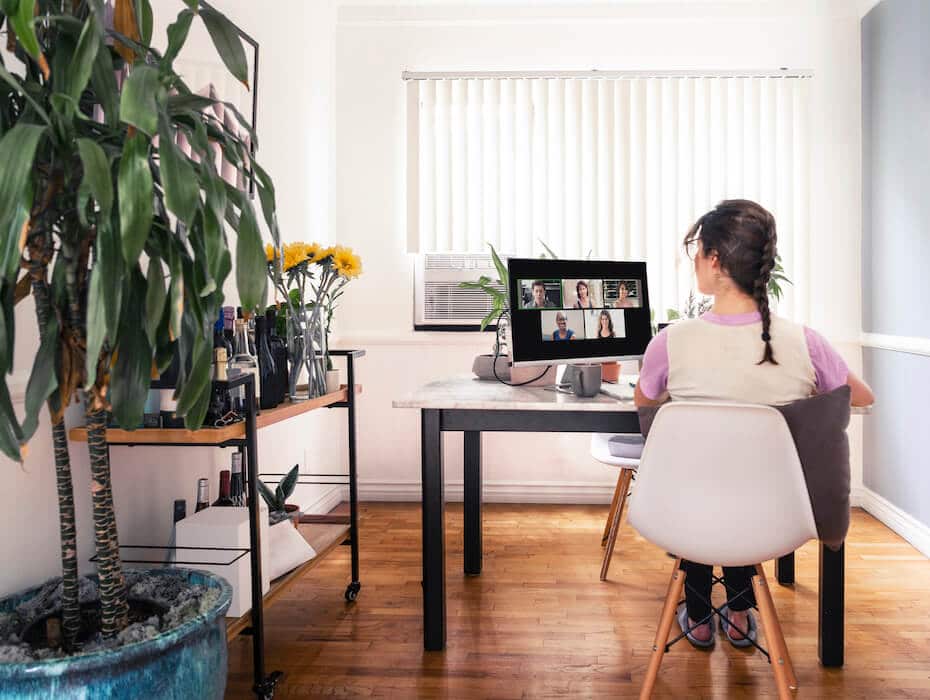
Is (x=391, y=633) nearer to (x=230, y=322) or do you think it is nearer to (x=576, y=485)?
(x=230, y=322)

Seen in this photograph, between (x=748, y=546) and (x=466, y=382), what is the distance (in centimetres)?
124

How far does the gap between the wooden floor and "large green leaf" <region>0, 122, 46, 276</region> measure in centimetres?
137

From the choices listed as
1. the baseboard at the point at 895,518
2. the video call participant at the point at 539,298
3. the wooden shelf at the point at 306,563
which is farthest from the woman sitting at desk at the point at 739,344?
the baseboard at the point at 895,518

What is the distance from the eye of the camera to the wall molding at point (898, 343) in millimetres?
3209

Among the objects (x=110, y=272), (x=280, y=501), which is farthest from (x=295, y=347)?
(x=110, y=272)

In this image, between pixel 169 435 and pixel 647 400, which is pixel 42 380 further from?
pixel 647 400

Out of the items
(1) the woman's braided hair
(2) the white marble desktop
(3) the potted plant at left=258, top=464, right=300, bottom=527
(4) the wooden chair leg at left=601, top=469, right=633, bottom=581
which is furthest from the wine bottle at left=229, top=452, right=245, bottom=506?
(1) the woman's braided hair

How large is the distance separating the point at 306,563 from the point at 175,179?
1.51 m

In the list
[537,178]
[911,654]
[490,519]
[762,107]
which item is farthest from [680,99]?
[911,654]

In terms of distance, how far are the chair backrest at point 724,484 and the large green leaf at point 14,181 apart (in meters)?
1.22

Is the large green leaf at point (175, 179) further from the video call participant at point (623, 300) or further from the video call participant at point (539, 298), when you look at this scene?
the video call participant at point (623, 300)

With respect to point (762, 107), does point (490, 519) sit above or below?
below

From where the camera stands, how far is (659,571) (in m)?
2.96

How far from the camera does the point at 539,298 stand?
7.82ft
